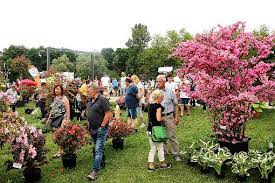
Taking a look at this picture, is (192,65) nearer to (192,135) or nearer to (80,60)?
(192,135)

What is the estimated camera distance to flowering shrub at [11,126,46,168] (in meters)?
6.88

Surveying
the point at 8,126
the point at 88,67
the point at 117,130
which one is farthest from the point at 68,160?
the point at 88,67

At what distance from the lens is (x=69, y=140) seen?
7.82 meters

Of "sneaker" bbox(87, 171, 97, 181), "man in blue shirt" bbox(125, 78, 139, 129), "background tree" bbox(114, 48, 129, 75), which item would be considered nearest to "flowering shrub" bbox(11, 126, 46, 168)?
"sneaker" bbox(87, 171, 97, 181)

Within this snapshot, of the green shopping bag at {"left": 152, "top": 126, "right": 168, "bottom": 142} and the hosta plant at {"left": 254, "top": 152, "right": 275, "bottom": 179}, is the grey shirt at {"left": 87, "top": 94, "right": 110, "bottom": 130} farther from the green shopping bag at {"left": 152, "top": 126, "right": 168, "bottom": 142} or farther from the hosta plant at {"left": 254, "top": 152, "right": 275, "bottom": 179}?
the hosta plant at {"left": 254, "top": 152, "right": 275, "bottom": 179}

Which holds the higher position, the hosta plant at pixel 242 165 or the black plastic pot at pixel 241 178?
the hosta plant at pixel 242 165

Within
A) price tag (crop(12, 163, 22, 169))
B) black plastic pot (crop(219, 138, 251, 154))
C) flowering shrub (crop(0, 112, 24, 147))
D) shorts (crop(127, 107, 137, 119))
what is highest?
flowering shrub (crop(0, 112, 24, 147))

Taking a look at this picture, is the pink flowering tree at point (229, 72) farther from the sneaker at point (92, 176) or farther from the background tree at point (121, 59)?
the background tree at point (121, 59)

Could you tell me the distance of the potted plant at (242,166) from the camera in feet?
22.0

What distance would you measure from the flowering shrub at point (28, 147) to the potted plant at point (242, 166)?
3.91 m

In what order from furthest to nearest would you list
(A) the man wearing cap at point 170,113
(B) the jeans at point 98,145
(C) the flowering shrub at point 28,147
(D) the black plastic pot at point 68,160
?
(A) the man wearing cap at point 170,113 → (D) the black plastic pot at point 68,160 → (B) the jeans at point 98,145 → (C) the flowering shrub at point 28,147

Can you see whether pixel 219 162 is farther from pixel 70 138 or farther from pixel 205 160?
pixel 70 138

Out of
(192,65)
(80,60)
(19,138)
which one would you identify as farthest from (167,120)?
(80,60)

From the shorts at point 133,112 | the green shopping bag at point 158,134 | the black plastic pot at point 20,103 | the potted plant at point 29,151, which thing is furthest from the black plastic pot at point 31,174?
the black plastic pot at point 20,103
